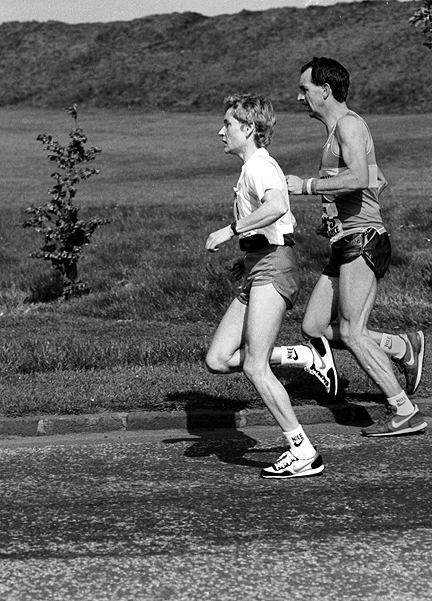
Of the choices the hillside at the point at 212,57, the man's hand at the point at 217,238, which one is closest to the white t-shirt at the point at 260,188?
the man's hand at the point at 217,238

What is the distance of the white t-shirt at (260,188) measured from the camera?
→ 625 cm

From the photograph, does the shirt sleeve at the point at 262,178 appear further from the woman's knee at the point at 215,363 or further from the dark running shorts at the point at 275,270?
the woman's knee at the point at 215,363

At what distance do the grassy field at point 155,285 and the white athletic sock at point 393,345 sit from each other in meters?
0.74

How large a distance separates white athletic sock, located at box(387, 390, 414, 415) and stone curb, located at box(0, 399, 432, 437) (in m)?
0.61

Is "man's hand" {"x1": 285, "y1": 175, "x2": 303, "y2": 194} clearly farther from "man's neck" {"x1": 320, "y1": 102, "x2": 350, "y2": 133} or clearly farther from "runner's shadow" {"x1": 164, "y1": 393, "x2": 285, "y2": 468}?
"runner's shadow" {"x1": 164, "y1": 393, "x2": 285, "y2": 468}

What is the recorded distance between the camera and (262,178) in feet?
20.5

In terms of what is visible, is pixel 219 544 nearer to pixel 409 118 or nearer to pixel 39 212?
pixel 39 212

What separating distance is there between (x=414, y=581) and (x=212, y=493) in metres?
1.59

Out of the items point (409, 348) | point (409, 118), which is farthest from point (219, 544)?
point (409, 118)

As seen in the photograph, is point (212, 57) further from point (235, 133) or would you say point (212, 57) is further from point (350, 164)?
point (235, 133)

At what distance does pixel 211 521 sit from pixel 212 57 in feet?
138

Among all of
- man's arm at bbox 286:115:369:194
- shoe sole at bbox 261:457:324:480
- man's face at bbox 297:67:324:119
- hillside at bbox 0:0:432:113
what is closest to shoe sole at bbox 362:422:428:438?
shoe sole at bbox 261:457:324:480

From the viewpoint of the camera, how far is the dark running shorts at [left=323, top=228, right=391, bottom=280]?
7.14 metres

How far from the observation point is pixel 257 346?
250 inches
